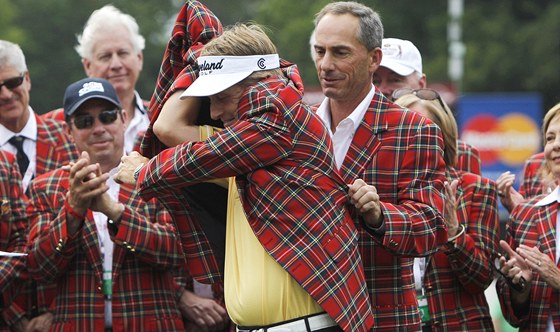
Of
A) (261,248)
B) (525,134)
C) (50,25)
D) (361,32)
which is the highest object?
(50,25)

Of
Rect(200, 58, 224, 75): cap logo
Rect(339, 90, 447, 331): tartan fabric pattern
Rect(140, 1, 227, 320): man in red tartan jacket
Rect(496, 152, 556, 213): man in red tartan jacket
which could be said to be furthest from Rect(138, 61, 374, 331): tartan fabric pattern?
Rect(496, 152, 556, 213): man in red tartan jacket

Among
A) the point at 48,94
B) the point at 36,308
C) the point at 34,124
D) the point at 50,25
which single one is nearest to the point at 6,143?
the point at 34,124

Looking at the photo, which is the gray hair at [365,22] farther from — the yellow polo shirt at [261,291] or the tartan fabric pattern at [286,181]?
the yellow polo shirt at [261,291]

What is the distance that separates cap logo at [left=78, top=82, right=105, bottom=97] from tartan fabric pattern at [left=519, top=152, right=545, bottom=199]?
106 inches

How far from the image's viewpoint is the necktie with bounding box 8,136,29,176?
26.2ft

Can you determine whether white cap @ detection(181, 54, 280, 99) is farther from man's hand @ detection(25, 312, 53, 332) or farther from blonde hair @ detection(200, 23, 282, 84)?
man's hand @ detection(25, 312, 53, 332)

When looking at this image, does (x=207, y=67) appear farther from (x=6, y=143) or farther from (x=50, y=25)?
(x=50, y=25)

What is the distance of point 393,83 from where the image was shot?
789 centimetres

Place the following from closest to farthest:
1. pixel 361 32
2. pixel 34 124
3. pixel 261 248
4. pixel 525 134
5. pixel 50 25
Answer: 1. pixel 261 248
2. pixel 361 32
3. pixel 34 124
4. pixel 525 134
5. pixel 50 25

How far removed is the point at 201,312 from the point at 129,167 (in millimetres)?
1756

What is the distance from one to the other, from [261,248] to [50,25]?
48967 mm

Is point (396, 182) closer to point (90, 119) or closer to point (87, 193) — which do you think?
point (87, 193)

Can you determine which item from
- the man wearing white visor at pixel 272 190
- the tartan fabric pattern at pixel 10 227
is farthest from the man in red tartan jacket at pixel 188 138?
the tartan fabric pattern at pixel 10 227

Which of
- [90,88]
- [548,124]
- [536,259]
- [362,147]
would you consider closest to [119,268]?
[90,88]
